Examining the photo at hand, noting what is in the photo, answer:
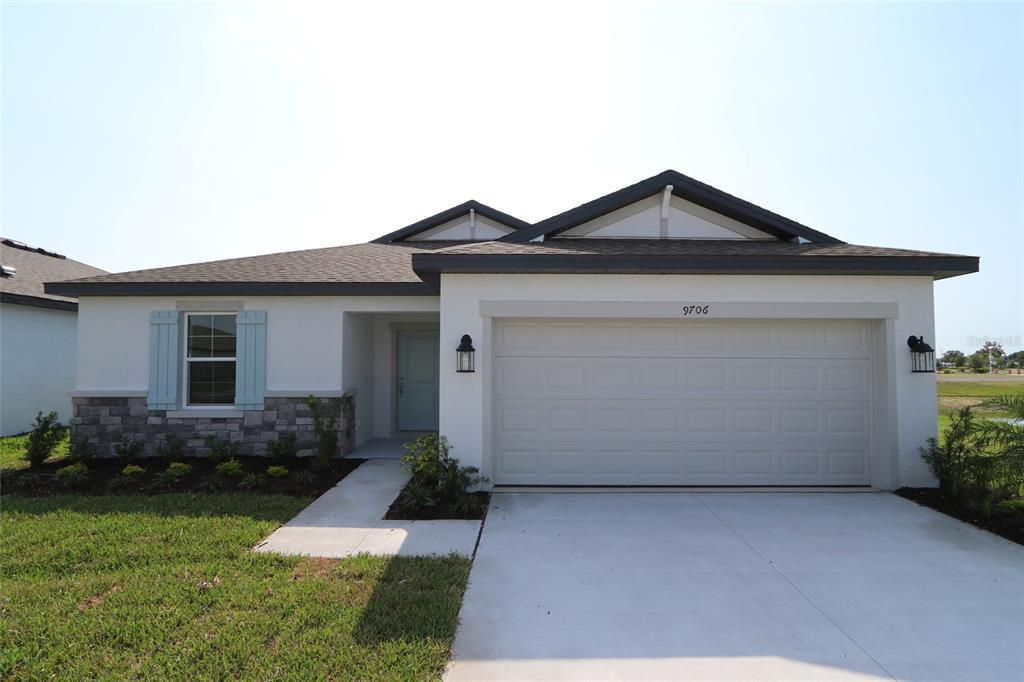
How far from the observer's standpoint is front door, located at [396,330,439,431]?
1111 cm

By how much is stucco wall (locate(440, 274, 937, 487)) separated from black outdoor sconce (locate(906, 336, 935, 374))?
3.2 inches

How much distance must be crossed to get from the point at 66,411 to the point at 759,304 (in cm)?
1483

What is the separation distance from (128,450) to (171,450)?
0.90 metres

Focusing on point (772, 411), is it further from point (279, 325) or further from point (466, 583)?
point (279, 325)

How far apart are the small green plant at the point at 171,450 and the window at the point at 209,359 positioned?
0.81 meters

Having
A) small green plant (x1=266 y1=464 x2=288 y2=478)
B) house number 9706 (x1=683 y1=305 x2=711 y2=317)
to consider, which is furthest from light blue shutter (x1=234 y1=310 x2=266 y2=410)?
house number 9706 (x1=683 y1=305 x2=711 y2=317)

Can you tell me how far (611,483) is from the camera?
7145 millimetres

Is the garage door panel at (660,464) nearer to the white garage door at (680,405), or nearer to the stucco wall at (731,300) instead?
the white garage door at (680,405)

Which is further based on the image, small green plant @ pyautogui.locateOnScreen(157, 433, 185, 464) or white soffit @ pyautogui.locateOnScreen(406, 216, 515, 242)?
Result: white soffit @ pyautogui.locateOnScreen(406, 216, 515, 242)

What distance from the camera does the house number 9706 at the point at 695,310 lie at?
7004mm

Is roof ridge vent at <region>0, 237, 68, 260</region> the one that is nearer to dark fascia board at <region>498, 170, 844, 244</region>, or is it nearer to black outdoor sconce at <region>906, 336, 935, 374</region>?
dark fascia board at <region>498, 170, 844, 244</region>

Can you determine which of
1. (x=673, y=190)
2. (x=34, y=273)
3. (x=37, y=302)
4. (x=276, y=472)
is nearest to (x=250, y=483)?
(x=276, y=472)

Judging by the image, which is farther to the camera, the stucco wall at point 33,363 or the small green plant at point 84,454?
the stucco wall at point 33,363

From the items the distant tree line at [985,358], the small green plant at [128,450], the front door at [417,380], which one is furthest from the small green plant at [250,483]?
the distant tree line at [985,358]
